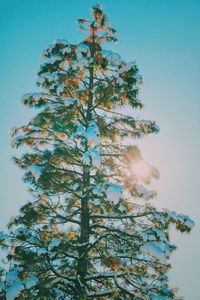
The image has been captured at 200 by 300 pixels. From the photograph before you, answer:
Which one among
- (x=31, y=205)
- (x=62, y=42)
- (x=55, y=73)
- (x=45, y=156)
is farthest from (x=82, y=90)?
(x=31, y=205)

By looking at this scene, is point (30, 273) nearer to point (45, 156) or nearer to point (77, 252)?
point (77, 252)

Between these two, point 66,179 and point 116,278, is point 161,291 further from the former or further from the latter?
point 66,179

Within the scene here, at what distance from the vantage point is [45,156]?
9.18 metres

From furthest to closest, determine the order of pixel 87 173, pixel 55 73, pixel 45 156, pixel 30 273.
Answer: pixel 55 73, pixel 87 173, pixel 45 156, pixel 30 273

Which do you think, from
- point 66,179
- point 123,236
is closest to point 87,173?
point 66,179

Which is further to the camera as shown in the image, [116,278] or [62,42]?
[62,42]

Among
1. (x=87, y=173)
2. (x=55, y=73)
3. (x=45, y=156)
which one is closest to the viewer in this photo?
(x=45, y=156)

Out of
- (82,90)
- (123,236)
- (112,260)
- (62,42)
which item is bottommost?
(112,260)

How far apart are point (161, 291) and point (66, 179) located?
14.1ft

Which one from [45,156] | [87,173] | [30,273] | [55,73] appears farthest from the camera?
[55,73]

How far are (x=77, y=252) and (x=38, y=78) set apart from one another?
5983mm

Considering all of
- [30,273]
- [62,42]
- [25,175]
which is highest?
[62,42]

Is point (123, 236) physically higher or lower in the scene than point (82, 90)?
lower

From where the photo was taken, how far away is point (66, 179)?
10141 millimetres
